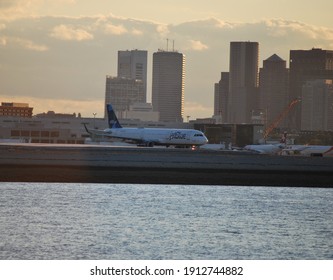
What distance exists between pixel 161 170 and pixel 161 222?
4554 cm

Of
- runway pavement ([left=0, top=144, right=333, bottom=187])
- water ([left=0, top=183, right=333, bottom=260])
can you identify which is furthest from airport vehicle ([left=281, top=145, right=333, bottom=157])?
water ([left=0, top=183, right=333, bottom=260])

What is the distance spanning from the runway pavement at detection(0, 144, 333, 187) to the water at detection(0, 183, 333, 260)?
23.9ft

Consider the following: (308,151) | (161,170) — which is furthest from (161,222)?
(308,151)

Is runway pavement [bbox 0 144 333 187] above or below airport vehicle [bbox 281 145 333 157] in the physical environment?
above

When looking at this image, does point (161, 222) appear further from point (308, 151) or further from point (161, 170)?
point (308, 151)

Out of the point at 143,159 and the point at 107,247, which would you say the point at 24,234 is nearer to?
the point at 107,247

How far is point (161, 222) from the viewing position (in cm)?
6406

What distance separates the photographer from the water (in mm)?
52062

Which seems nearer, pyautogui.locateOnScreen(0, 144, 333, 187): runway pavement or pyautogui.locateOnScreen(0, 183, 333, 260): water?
pyautogui.locateOnScreen(0, 183, 333, 260): water

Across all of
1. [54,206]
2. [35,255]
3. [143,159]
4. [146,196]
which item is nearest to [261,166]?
[143,159]

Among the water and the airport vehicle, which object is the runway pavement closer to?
the water

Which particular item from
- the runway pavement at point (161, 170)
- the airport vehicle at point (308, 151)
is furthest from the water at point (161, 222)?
the airport vehicle at point (308, 151)

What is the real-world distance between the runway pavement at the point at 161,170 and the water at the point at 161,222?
7.27 m

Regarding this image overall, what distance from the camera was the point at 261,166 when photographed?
122 metres
